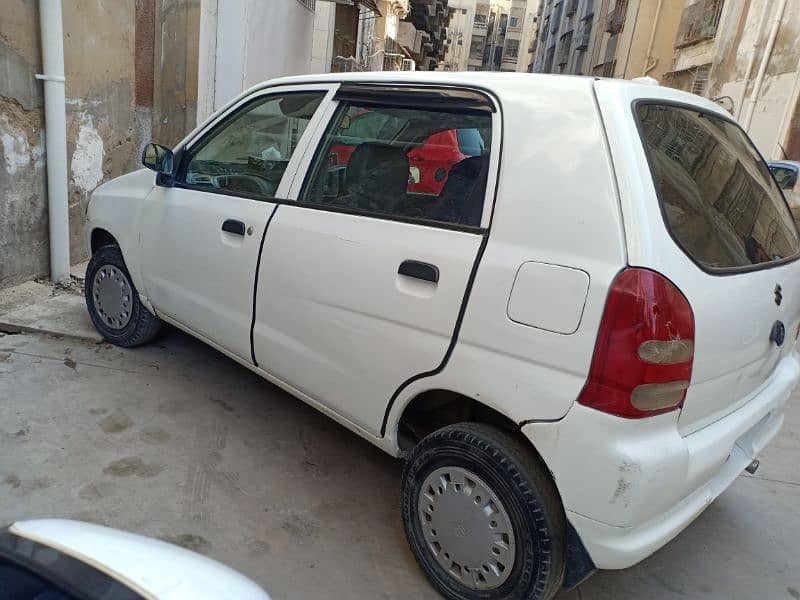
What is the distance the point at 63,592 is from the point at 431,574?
4.70 feet

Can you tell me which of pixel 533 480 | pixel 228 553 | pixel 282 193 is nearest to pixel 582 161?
pixel 533 480

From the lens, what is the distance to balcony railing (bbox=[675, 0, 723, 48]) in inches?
629

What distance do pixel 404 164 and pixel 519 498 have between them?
133 centimetres

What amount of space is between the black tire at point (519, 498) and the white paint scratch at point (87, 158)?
4586mm

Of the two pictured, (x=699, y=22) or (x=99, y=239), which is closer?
(x=99, y=239)

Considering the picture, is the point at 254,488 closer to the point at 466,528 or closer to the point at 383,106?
the point at 466,528

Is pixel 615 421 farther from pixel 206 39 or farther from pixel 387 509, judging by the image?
pixel 206 39

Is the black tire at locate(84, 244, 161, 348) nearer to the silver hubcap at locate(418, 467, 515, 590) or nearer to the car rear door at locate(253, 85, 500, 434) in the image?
the car rear door at locate(253, 85, 500, 434)

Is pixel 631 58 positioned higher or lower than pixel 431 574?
higher

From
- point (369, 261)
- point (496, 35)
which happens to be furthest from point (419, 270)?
point (496, 35)

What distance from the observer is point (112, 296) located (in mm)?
3867

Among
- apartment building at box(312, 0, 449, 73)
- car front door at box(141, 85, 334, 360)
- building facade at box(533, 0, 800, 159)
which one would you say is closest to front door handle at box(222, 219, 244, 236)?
car front door at box(141, 85, 334, 360)

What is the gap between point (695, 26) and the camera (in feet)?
56.1

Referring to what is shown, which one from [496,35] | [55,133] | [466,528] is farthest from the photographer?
[496,35]
